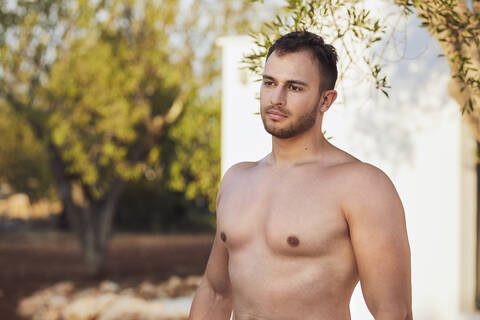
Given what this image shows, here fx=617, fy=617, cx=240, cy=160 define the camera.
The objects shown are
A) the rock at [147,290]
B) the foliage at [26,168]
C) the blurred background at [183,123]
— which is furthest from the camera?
the foliage at [26,168]

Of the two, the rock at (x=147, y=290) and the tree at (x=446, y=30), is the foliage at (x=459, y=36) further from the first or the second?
the rock at (x=147, y=290)

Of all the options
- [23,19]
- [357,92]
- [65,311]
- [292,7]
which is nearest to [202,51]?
[23,19]

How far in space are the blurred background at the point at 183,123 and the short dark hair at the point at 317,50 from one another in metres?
0.74

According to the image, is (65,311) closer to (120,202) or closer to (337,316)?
(337,316)

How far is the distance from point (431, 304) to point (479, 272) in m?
0.64

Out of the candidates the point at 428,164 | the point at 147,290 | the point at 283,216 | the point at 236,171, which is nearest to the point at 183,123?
the point at 147,290

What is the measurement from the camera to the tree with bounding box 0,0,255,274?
1348 centimetres

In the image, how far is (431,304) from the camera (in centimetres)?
579

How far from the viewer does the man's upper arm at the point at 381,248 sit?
191 centimetres

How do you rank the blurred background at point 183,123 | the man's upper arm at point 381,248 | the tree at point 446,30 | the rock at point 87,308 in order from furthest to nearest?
the rock at point 87,308 < the blurred background at point 183,123 < the tree at point 446,30 < the man's upper arm at point 381,248

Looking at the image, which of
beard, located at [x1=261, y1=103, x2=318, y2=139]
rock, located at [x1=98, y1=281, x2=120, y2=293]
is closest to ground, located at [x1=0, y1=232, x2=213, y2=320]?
rock, located at [x1=98, y1=281, x2=120, y2=293]

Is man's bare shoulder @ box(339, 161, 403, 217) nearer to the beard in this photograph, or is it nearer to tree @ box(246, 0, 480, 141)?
the beard

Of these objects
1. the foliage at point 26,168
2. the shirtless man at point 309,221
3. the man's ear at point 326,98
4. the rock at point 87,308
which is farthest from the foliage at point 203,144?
the foliage at point 26,168

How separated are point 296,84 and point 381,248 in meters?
0.61
